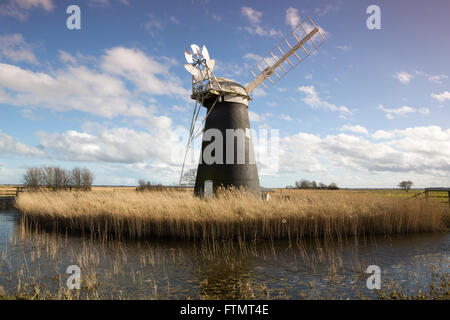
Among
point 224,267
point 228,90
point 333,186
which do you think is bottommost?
point 333,186

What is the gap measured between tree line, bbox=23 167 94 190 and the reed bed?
75.4 feet

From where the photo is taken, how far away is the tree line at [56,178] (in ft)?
91.7

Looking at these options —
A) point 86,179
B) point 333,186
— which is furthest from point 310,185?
point 86,179

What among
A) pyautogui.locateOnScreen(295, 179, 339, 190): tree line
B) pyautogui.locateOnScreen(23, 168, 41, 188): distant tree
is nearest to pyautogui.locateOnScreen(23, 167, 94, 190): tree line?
pyautogui.locateOnScreen(23, 168, 41, 188): distant tree

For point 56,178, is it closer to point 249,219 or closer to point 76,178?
point 76,178

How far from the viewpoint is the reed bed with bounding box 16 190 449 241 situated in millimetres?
7586

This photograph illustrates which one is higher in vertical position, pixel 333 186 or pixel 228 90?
pixel 228 90

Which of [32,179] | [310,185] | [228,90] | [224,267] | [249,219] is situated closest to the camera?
[224,267]

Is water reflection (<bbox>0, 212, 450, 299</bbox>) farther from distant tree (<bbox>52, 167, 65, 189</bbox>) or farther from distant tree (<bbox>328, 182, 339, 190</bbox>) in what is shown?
distant tree (<bbox>328, 182, 339, 190</bbox>)

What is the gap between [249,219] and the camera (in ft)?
24.9

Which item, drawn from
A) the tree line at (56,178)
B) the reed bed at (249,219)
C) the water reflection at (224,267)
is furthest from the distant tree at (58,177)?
the water reflection at (224,267)

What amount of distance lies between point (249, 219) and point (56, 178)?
2905 centimetres
